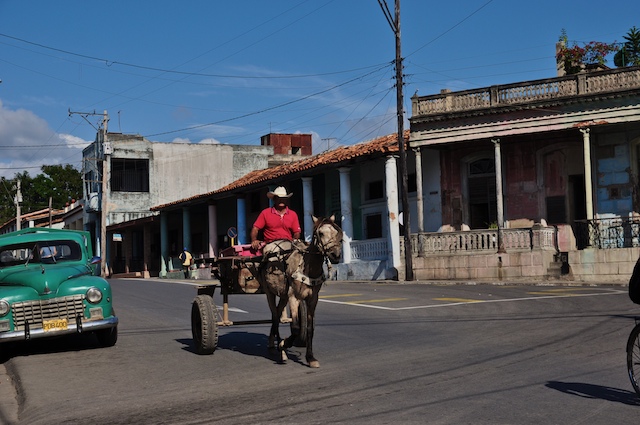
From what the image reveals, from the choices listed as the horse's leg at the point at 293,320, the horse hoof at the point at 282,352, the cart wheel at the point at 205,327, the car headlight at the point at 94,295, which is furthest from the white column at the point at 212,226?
the horse hoof at the point at 282,352

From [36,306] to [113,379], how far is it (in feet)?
8.21

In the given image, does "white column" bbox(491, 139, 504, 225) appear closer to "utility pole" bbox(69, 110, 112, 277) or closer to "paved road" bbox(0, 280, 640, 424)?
"paved road" bbox(0, 280, 640, 424)

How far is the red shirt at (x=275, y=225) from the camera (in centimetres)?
1040

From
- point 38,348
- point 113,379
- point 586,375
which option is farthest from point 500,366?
point 38,348

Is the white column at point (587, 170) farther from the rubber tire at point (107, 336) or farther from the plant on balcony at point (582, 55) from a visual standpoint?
the rubber tire at point (107, 336)

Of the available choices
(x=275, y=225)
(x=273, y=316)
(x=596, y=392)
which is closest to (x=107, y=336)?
(x=273, y=316)

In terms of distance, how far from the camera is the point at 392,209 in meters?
31.8

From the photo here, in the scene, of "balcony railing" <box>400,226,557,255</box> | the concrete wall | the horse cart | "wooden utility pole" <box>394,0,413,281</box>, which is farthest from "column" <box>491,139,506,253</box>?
the concrete wall

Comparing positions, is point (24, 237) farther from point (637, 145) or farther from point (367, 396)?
point (637, 145)

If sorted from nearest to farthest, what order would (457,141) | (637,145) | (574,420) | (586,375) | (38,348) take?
(574,420)
(586,375)
(38,348)
(637,145)
(457,141)

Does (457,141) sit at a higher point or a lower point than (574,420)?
higher

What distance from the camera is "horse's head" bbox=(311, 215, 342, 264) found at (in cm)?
913

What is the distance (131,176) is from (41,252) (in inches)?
1802

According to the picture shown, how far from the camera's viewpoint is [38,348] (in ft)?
41.3
